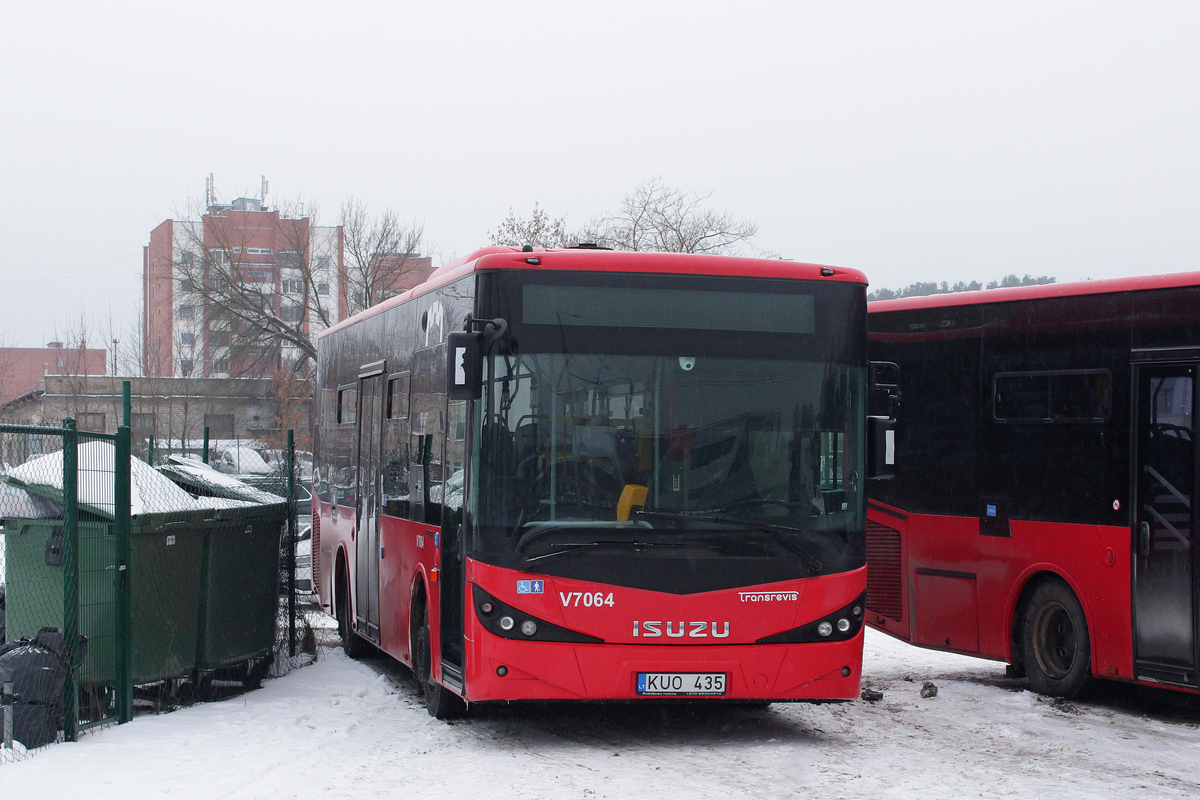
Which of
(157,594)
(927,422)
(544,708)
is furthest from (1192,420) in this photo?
(157,594)

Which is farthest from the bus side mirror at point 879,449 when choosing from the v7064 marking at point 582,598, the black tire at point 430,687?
the black tire at point 430,687

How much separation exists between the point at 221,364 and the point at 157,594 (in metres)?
38.0

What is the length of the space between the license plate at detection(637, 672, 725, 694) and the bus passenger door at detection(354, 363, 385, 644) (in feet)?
12.9

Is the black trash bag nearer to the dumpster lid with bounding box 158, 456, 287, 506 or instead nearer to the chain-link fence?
the chain-link fence

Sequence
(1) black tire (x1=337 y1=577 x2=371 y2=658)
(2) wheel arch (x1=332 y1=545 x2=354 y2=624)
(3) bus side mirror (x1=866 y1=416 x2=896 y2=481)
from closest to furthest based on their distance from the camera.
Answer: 1. (3) bus side mirror (x1=866 y1=416 x2=896 y2=481)
2. (2) wheel arch (x1=332 y1=545 x2=354 y2=624)
3. (1) black tire (x1=337 y1=577 x2=371 y2=658)

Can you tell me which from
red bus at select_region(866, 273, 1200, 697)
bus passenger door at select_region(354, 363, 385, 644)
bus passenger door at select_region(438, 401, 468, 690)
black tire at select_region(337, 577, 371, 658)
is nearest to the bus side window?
bus passenger door at select_region(354, 363, 385, 644)

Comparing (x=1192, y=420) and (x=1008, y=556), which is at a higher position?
(x=1192, y=420)

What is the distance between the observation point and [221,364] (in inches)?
1788

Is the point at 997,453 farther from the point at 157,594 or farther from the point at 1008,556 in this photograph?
the point at 157,594

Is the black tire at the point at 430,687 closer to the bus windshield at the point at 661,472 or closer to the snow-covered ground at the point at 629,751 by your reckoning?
the snow-covered ground at the point at 629,751

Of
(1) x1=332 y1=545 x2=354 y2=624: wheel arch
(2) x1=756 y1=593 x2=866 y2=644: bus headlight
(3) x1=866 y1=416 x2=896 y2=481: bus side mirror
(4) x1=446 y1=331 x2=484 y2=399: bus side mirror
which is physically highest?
(4) x1=446 y1=331 x2=484 y2=399: bus side mirror

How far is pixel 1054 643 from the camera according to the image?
32.8 feet

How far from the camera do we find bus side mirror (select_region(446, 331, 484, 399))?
25.0ft

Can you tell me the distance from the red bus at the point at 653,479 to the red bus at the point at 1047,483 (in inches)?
95.7
